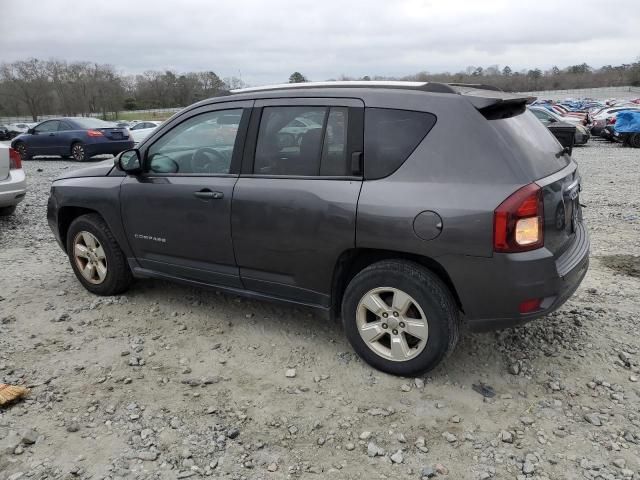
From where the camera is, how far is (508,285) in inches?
112

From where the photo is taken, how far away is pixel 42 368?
11.7 feet

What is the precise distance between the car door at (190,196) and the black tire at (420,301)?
105cm

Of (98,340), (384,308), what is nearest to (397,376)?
(384,308)

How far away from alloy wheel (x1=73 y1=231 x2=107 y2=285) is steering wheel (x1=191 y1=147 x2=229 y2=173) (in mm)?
1301

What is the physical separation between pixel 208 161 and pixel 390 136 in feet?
4.78

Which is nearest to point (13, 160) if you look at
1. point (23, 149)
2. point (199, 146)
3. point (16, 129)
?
point (199, 146)

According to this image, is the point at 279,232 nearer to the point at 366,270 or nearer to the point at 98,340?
the point at 366,270

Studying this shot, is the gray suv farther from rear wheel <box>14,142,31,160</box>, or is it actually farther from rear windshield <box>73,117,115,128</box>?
rear wheel <box>14,142,31,160</box>

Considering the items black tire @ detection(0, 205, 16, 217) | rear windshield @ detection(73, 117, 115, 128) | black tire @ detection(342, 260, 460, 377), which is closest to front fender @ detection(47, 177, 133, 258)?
black tire @ detection(342, 260, 460, 377)

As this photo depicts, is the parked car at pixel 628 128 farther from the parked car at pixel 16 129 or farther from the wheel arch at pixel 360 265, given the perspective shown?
the parked car at pixel 16 129

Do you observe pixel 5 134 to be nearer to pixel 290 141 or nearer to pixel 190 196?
pixel 190 196

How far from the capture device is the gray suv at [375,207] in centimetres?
288

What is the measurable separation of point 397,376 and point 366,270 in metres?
0.71

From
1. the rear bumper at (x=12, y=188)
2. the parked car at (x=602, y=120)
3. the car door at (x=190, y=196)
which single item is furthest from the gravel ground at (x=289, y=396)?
the parked car at (x=602, y=120)
